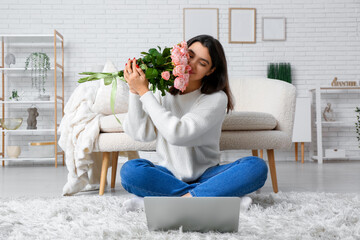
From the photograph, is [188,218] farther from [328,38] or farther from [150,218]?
[328,38]

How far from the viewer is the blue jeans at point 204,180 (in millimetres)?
1621

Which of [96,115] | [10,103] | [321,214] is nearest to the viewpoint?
[321,214]

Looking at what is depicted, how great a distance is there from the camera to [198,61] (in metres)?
1.73

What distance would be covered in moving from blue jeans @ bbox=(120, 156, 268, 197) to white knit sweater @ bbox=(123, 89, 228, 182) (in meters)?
0.06

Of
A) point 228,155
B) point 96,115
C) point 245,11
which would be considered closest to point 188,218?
point 96,115

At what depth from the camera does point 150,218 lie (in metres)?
1.26

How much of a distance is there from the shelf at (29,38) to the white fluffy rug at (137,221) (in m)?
3.30

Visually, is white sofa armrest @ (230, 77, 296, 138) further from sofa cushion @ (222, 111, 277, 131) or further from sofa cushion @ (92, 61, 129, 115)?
sofa cushion @ (92, 61, 129, 115)

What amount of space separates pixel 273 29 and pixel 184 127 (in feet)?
13.1

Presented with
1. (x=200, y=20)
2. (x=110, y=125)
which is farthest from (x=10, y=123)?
(x=110, y=125)

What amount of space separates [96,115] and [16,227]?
1159 mm

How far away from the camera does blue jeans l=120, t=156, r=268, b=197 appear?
5.32 ft

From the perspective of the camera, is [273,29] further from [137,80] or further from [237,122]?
[137,80]

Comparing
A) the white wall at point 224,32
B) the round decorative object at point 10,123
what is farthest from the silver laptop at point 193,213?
the white wall at point 224,32
